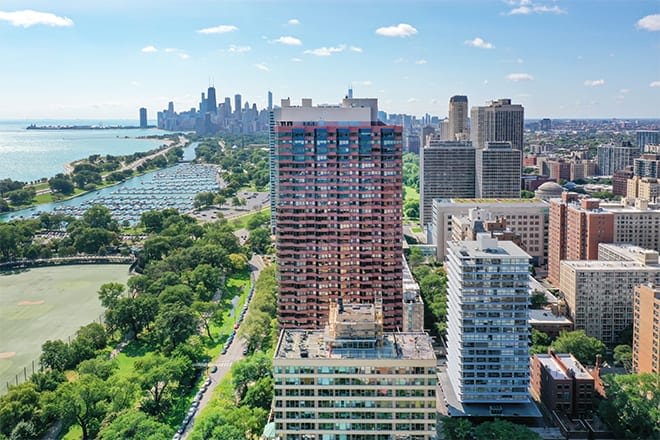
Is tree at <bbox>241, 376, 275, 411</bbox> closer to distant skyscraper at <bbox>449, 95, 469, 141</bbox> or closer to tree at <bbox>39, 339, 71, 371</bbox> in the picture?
tree at <bbox>39, 339, 71, 371</bbox>

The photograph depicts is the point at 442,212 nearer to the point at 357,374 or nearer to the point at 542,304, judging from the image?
the point at 542,304

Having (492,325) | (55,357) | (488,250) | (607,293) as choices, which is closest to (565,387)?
(492,325)

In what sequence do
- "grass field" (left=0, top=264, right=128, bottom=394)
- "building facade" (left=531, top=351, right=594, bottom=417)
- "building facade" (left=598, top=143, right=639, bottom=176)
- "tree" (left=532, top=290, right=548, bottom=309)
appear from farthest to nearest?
"building facade" (left=598, top=143, right=639, bottom=176) < "tree" (left=532, top=290, right=548, bottom=309) < "grass field" (left=0, top=264, right=128, bottom=394) < "building facade" (left=531, top=351, right=594, bottom=417)

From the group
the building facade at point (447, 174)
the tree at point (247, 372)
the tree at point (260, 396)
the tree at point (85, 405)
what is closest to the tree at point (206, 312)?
the tree at point (247, 372)

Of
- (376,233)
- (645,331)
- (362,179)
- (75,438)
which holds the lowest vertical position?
(75,438)

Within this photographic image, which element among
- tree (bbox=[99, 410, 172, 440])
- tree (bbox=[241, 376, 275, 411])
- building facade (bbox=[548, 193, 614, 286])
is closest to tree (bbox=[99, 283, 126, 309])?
tree (bbox=[241, 376, 275, 411])

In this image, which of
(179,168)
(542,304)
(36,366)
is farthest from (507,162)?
(179,168)
